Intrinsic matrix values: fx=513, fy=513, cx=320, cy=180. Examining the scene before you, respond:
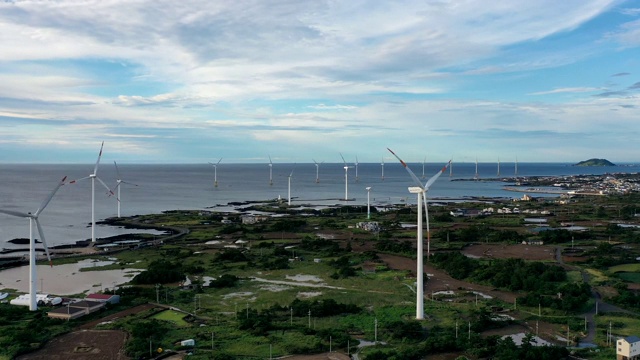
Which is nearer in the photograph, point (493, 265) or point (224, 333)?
point (224, 333)

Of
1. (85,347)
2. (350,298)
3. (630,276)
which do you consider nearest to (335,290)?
(350,298)

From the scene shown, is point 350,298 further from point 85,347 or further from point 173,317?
point 85,347

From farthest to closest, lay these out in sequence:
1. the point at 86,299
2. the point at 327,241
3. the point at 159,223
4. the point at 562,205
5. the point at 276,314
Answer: the point at 562,205 → the point at 159,223 → the point at 327,241 → the point at 86,299 → the point at 276,314

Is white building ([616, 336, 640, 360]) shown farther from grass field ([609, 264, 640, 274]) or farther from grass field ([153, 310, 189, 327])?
grass field ([153, 310, 189, 327])

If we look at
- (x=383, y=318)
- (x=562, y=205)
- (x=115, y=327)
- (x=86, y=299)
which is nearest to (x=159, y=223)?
(x=86, y=299)

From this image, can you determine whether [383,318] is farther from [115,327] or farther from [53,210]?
[53,210]
